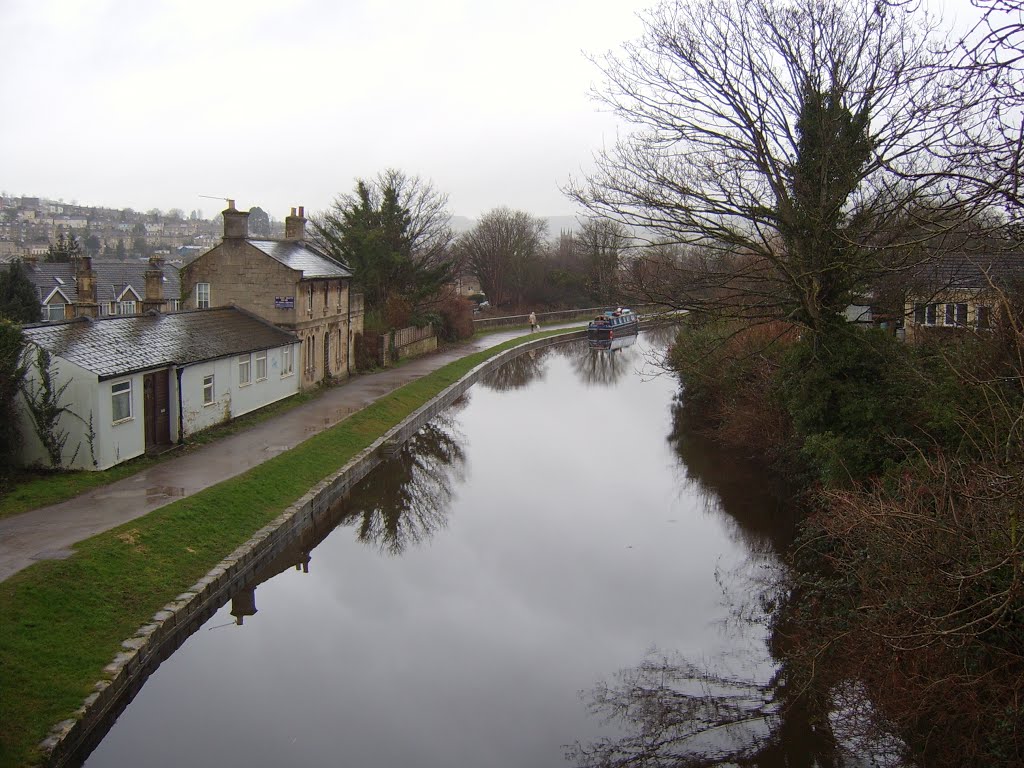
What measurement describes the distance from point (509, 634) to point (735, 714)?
3352 mm

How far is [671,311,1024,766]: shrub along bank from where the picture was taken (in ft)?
21.3

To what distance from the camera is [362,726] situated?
380 inches

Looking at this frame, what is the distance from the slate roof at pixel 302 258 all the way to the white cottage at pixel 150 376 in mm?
2807

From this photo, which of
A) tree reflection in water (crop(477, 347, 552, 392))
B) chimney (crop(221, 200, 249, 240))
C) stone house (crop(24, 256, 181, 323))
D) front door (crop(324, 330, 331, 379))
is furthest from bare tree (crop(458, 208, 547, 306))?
chimney (crop(221, 200, 249, 240))

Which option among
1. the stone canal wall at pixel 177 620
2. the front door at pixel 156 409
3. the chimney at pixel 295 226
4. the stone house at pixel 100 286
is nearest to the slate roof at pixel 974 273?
the stone canal wall at pixel 177 620

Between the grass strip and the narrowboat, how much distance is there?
37.6 metres

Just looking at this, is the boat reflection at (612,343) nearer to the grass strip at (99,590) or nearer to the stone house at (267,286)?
the stone house at (267,286)

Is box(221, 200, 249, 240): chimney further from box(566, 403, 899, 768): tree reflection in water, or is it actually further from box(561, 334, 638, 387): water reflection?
box(566, 403, 899, 768): tree reflection in water

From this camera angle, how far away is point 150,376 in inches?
693

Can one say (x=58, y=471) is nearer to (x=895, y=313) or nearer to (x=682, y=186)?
(x=682, y=186)

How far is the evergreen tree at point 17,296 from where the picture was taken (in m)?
35.6

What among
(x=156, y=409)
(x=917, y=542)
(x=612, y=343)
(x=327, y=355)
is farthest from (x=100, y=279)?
(x=917, y=542)

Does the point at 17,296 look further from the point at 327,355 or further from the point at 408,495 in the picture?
the point at 408,495

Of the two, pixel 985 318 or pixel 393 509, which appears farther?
pixel 393 509
